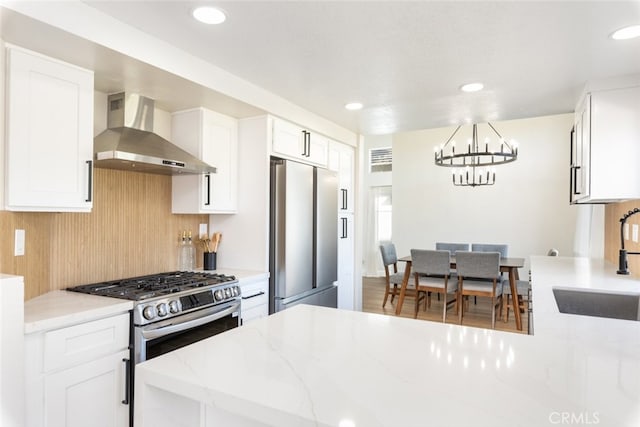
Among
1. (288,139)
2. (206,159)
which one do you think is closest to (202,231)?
(206,159)

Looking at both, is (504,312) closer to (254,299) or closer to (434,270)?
(434,270)

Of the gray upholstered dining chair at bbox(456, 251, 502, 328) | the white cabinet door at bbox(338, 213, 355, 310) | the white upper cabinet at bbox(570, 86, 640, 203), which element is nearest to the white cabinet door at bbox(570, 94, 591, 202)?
the white upper cabinet at bbox(570, 86, 640, 203)

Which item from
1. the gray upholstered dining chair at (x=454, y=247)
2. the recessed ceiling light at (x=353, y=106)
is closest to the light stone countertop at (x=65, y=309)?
the recessed ceiling light at (x=353, y=106)

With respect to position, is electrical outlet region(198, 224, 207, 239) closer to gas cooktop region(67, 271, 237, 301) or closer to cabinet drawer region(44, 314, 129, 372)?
gas cooktop region(67, 271, 237, 301)

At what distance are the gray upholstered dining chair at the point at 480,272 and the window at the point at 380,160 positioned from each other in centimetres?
383

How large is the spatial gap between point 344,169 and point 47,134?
284cm

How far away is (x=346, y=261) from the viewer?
13.7 ft

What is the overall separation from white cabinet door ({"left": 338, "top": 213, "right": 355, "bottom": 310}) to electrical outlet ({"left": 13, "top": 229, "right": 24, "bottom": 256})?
271 cm

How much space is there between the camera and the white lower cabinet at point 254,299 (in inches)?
108

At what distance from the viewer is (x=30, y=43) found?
1739mm

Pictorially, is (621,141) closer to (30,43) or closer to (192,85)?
(192,85)

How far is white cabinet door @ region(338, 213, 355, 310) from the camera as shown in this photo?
404 cm

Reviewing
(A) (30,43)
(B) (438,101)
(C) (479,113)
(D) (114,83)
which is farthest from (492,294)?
(A) (30,43)

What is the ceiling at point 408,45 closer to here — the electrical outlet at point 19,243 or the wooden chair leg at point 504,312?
the electrical outlet at point 19,243
